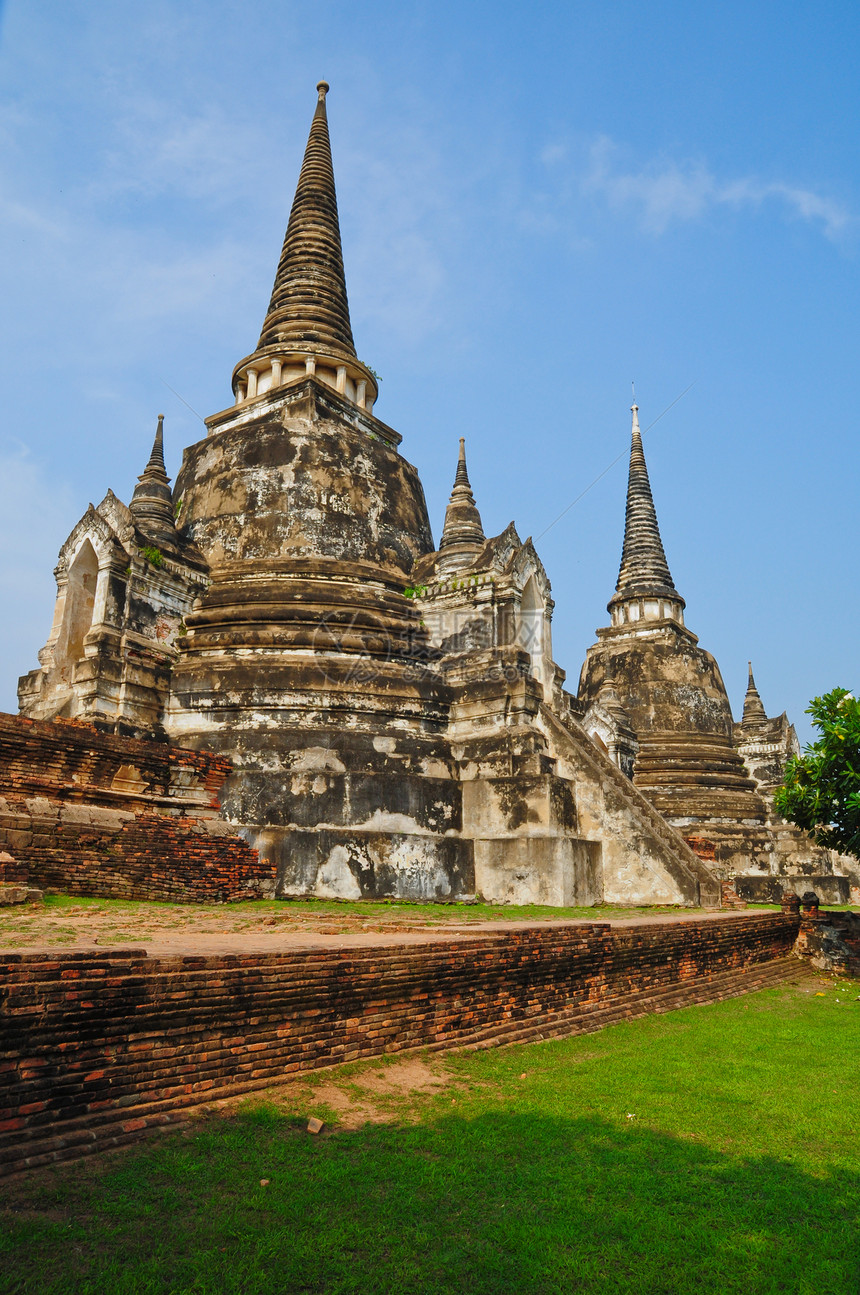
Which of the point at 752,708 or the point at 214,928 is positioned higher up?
the point at 752,708

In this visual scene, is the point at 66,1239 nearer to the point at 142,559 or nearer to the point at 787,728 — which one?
the point at 142,559

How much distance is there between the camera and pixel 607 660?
29.8 metres

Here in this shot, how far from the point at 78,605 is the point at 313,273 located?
11.2 m

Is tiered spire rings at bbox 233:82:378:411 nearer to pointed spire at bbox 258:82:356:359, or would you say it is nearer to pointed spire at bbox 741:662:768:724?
pointed spire at bbox 258:82:356:359

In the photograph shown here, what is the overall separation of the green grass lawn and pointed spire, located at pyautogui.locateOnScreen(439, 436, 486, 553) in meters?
13.2

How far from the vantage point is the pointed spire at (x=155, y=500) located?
17.3m

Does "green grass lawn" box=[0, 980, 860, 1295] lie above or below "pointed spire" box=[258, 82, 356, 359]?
below

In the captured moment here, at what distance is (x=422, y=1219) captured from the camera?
3.89 metres

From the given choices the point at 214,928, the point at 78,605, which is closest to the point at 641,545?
the point at 78,605

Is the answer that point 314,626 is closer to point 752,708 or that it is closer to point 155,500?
point 155,500

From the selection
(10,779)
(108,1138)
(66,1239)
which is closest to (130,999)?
(108,1138)

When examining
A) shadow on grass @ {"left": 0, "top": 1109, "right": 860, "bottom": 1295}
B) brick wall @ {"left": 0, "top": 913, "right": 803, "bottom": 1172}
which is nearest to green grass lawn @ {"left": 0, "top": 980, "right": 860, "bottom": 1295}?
shadow on grass @ {"left": 0, "top": 1109, "right": 860, "bottom": 1295}

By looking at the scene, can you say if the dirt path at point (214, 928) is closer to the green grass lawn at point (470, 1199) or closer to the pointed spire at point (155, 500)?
the green grass lawn at point (470, 1199)

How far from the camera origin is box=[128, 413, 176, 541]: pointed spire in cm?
1727
